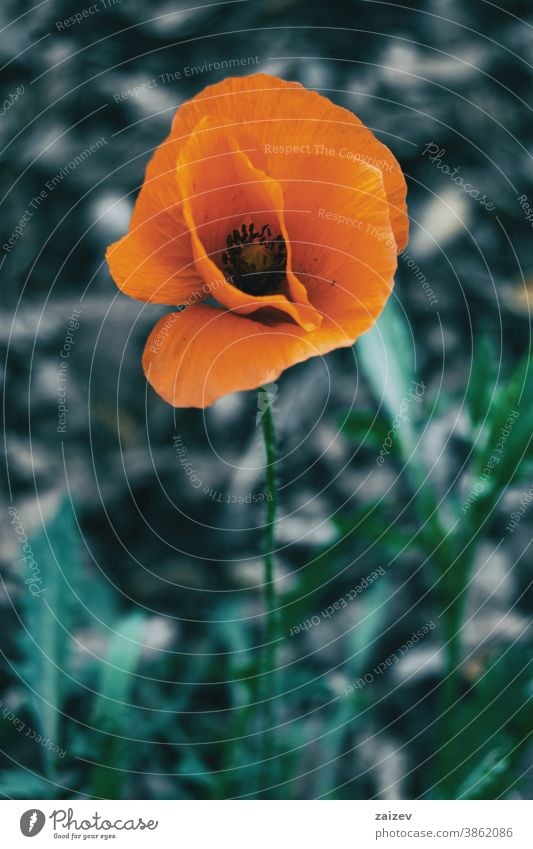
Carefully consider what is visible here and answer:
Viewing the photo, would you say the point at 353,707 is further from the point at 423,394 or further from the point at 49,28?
the point at 49,28

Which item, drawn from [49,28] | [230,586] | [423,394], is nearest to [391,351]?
[423,394]

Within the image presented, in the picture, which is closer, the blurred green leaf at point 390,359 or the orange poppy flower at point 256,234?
the orange poppy flower at point 256,234

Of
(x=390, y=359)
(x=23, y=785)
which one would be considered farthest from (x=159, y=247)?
(x=23, y=785)

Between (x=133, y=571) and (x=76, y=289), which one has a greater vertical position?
(x=76, y=289)

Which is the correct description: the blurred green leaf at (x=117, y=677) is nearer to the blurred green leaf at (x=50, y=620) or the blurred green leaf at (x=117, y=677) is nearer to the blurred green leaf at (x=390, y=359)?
the blurred green leaf at (x=50, y=620)

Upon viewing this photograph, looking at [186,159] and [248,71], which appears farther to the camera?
[248,71]

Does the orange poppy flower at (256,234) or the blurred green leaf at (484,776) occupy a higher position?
the orange poppy flower at (256,234)
